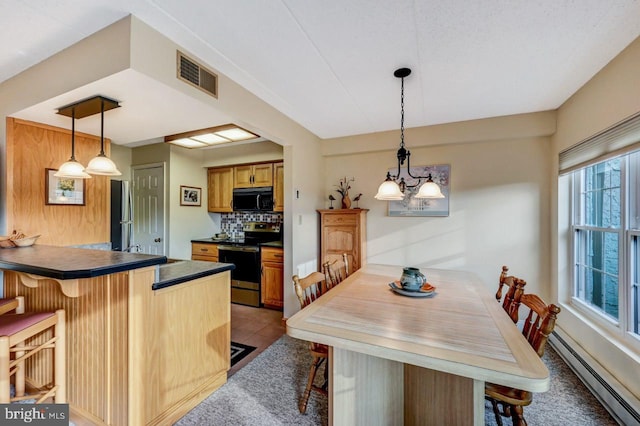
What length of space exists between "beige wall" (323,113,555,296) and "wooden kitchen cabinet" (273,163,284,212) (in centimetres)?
123

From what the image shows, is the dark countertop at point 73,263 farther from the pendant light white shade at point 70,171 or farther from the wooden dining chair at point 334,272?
the wooden dining chair at point 334,272

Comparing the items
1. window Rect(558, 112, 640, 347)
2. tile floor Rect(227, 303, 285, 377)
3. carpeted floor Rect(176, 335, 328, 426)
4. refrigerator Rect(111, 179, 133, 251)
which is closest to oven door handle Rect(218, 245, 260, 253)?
tile floor Rect(227, 303, 285, 377)

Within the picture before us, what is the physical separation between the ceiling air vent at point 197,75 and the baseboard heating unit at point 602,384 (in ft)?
11.5

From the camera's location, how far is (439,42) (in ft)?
5.83

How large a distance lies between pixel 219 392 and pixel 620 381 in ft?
9.26

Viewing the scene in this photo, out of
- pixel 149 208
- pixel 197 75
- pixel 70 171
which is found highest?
pixel 197 75

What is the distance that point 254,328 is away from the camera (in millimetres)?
3178

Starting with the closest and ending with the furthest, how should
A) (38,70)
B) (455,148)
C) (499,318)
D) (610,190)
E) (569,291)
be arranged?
(499,318) → (38,70) → (610,190) → (569,291) → (455,148)

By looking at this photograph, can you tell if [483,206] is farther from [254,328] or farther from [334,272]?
[254,328]

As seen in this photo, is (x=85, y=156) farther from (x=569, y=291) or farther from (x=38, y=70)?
(x=569, y=291)

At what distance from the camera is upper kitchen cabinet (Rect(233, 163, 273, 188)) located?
415cm

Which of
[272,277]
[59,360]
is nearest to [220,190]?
[272,277]

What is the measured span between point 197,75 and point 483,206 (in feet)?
10.8

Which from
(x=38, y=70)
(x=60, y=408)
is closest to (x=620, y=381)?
(x=60, y=408)
